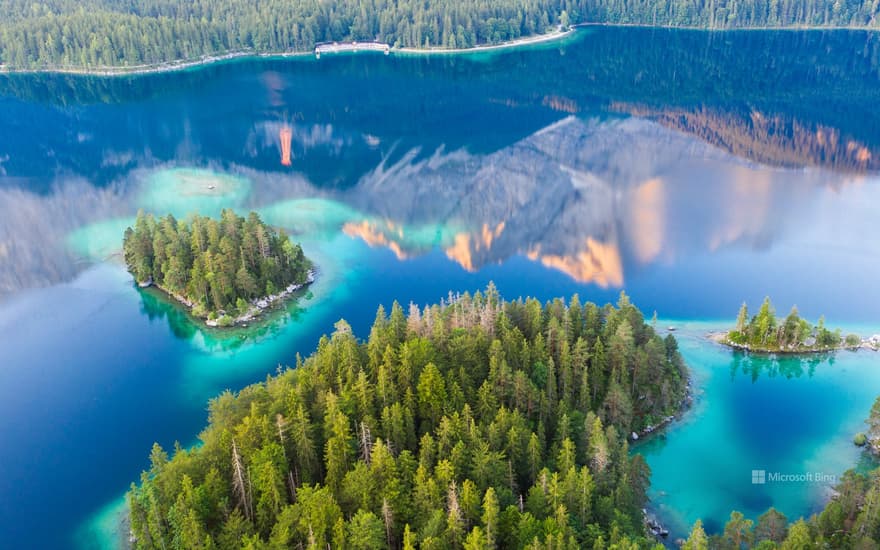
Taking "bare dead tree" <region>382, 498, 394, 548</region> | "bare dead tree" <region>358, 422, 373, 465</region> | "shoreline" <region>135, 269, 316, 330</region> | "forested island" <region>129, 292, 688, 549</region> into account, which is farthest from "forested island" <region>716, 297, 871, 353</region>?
"shoreline" <region>135, 269, 316, 330</region>

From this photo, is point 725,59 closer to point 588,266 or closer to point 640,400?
point 588,266

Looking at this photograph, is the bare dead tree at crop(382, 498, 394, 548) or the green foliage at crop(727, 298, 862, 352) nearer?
the bare dead tree at crop(382, 498, 394, 548)

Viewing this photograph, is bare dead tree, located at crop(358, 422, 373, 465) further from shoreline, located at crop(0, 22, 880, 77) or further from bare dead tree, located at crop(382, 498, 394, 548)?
shoreline, located at crop(0, 22, 880, 77)

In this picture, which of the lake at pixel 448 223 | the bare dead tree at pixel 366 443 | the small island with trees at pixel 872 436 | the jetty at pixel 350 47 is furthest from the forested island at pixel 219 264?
the jetty at pixel 350 47

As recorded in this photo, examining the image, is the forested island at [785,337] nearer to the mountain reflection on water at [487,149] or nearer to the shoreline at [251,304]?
the mountain reflection on water at [487,149]

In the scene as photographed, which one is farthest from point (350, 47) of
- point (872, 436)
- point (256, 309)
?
point (872, 436)

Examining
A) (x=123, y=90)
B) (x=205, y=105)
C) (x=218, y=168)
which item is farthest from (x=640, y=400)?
(x=123, y=90)
